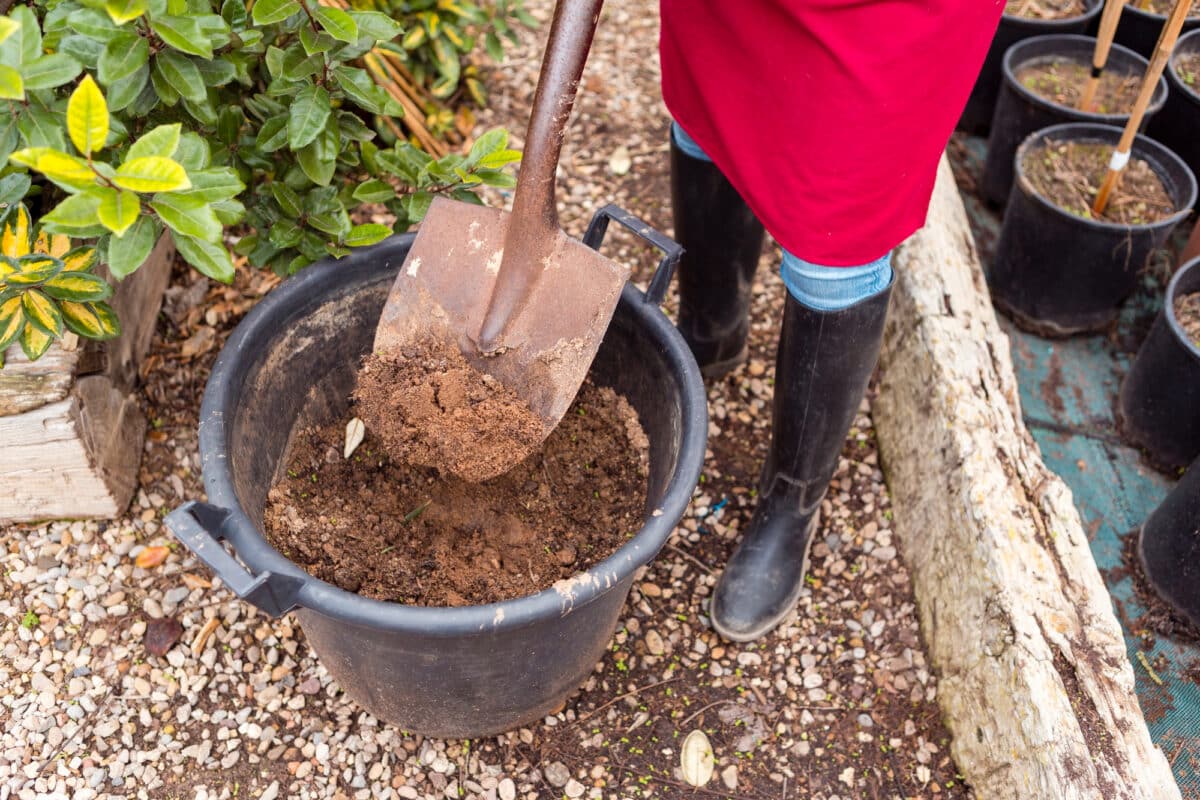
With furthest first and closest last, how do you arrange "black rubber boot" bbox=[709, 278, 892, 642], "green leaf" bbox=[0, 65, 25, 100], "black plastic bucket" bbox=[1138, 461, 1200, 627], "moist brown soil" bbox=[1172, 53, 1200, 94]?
"moist brown soil" bbox=[1172, 53, 1200, 94]
"black plastic bucket" bbox=[1138, 461, 1200, 627]
"black rubber boot" bbox=[709, 278, 892, 642]
"green leaf" bbox=[0, 65, 25, 100]

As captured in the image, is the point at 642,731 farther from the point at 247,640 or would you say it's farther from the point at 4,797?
the point at 4,797

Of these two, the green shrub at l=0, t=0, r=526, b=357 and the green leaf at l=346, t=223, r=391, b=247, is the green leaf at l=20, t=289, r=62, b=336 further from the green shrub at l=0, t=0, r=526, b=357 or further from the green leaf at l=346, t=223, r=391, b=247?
the green leaf at l=346, t=223, r=391, b=247

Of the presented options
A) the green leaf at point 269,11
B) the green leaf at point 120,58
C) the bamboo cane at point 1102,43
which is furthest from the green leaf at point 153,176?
the bamboo cane at point 1102,43

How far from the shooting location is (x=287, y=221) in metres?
1.71

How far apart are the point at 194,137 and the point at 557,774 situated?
123cm

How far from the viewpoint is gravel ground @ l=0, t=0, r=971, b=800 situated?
A: 1.77m

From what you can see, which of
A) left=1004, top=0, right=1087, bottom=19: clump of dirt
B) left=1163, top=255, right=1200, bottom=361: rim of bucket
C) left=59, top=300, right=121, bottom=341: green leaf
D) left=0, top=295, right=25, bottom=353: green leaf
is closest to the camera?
left=0, top=295, right=25, bottom=353: green leaf

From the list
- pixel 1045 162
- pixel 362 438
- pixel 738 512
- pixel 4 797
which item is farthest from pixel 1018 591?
pixel 4 797

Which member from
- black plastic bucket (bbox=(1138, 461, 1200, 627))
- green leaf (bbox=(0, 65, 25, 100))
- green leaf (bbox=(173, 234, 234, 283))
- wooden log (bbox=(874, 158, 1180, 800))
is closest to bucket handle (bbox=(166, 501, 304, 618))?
green leaf (bbox=(173, 234, 234, 283))

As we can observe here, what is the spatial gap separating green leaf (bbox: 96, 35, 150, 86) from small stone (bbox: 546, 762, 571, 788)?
1325 mm

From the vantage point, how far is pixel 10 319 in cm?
147

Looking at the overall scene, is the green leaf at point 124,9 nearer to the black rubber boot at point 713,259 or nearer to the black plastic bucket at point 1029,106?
the black rubber boot at point 713,259

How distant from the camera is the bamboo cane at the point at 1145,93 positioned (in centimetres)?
188

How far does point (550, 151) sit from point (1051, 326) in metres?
1.68
